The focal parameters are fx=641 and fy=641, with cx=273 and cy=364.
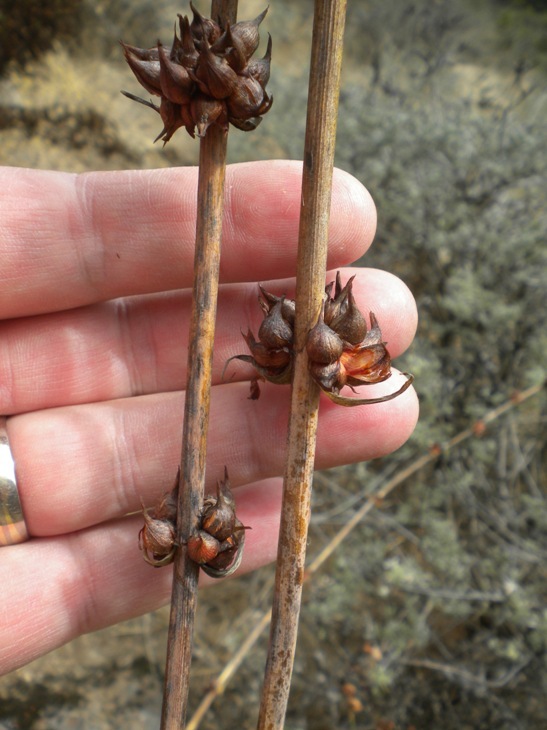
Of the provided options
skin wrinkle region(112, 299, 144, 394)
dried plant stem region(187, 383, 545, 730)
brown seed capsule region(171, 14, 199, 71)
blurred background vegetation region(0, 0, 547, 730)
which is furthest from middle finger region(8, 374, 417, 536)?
blurred background vegetation region(0, 0, 547, 730)

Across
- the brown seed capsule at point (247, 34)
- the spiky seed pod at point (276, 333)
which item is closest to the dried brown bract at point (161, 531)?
the spiky seed pod at point (276, 333)

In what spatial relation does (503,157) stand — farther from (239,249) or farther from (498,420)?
(239,249)

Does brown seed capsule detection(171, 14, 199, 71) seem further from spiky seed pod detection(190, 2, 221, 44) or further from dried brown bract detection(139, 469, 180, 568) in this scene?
dried brown bract detection(139, 469, 180, 568)

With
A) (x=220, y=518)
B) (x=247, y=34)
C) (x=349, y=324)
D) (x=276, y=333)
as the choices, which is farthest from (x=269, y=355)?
(x=247, y=34)

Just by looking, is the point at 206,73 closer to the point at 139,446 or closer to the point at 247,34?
the point at 247,34

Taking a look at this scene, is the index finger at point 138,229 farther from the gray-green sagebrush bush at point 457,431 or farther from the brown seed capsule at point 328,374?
the gray-green sagebrush bush at point 457,431
